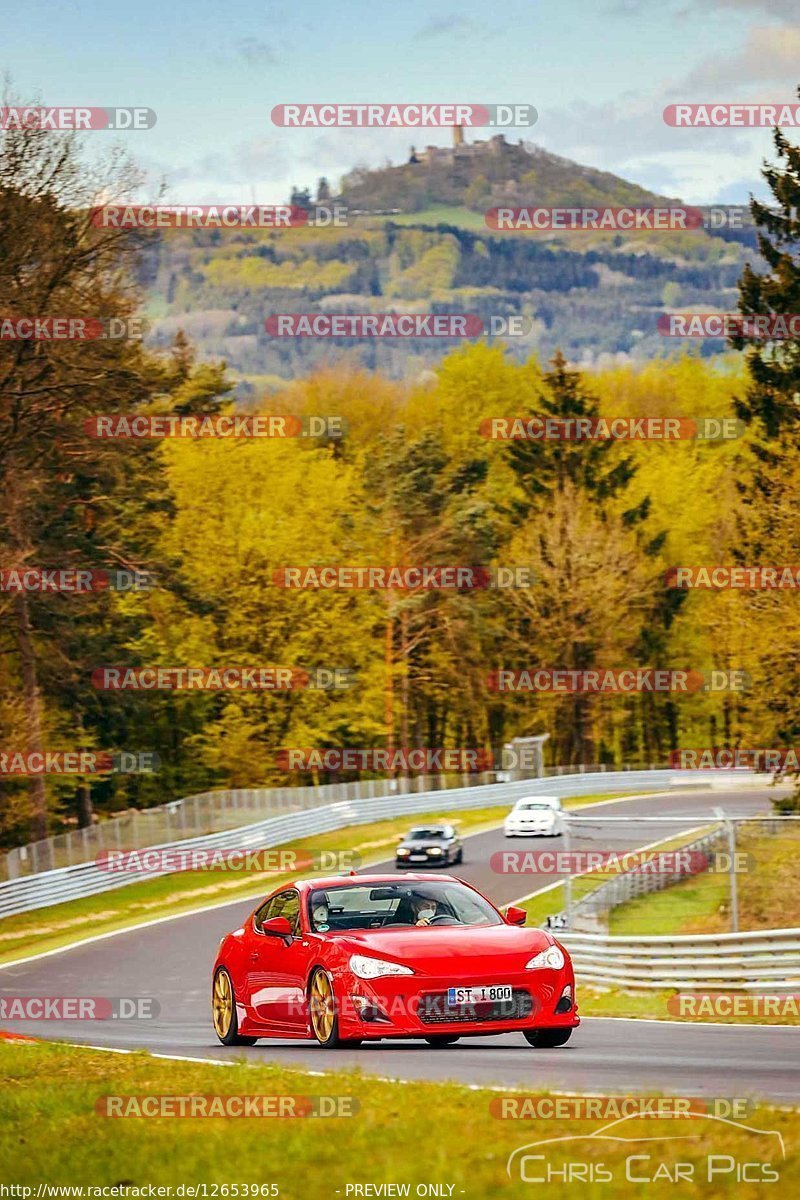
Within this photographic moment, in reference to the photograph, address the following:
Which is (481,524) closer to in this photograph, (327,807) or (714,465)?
(714,465)

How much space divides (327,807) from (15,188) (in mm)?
26058

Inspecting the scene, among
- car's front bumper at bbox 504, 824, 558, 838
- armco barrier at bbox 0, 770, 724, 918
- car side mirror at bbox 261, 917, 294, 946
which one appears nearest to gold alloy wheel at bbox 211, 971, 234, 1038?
car side mirror at bbox 261, 917, 294, 946

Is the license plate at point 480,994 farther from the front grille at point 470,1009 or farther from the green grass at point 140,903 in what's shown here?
the green grass at point 140,903

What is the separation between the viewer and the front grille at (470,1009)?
13062 mm

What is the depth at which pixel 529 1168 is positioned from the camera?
307 inches

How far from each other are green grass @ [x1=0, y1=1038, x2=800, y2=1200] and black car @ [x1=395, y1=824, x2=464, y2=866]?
37.0 meters

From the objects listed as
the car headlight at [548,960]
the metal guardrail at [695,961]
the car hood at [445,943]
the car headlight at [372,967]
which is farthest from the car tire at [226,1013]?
→ the metal guardrail at [695,961]

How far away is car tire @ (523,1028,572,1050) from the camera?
13.8 meters

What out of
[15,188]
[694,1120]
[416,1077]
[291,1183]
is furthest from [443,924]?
[15,188]

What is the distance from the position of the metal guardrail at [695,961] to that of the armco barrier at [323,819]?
770 inches

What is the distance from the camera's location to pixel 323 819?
59.6 metres

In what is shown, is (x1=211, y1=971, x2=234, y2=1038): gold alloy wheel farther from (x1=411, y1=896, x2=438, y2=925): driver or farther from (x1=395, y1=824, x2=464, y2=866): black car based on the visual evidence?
(x1=395, y1=824, x2=464, y2=866): black car

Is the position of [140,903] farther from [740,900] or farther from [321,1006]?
[321,1006]

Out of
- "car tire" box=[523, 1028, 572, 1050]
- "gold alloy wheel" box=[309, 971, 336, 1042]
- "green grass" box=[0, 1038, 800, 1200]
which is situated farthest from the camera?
"car tire" box=[523, 1028, 572, 1050]
